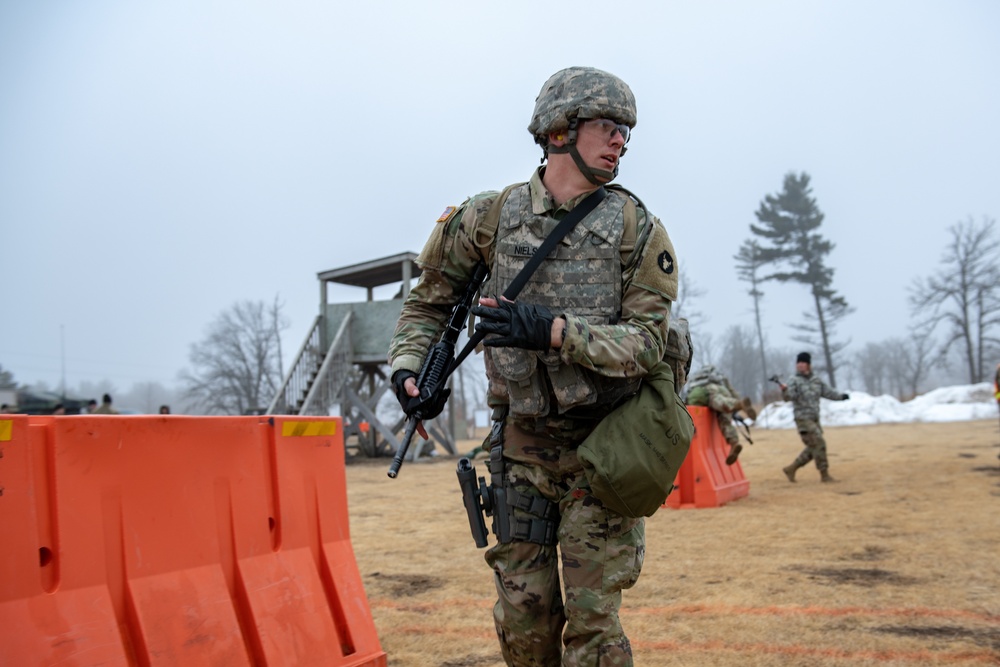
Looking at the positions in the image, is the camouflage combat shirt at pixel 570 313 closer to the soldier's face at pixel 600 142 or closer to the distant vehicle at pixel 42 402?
the soldier's face at pixel 600 142

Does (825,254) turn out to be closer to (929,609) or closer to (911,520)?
(911,520)

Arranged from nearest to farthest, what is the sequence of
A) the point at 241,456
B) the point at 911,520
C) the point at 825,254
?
1. the point at 241,456
2. the point at 911,520
3. the point at 825,254

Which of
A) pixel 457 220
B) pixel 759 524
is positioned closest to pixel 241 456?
pixel 457 220

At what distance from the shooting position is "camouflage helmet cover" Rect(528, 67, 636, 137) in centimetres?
308

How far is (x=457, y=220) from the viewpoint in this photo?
335cm

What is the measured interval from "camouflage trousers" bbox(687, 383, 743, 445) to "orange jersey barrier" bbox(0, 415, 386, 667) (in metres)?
7.69

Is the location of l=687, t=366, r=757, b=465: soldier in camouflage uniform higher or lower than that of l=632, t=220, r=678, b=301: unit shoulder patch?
lower

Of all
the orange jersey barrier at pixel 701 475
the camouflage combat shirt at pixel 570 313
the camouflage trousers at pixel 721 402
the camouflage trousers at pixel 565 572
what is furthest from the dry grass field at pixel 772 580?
the camouflage combat shirt at pixel 570 313

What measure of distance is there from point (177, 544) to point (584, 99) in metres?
2.36

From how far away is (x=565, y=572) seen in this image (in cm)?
298

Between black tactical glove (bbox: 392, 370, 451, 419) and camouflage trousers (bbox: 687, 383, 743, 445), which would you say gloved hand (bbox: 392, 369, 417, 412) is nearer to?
black tactical glove (bbox: 392, 370, 451, 419)

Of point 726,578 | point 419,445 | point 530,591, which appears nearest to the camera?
point 530,591

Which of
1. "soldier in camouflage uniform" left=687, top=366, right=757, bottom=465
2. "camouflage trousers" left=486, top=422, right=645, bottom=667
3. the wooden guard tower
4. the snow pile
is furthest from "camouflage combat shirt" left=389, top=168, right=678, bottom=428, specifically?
the snow pile

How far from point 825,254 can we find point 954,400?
18684mm
